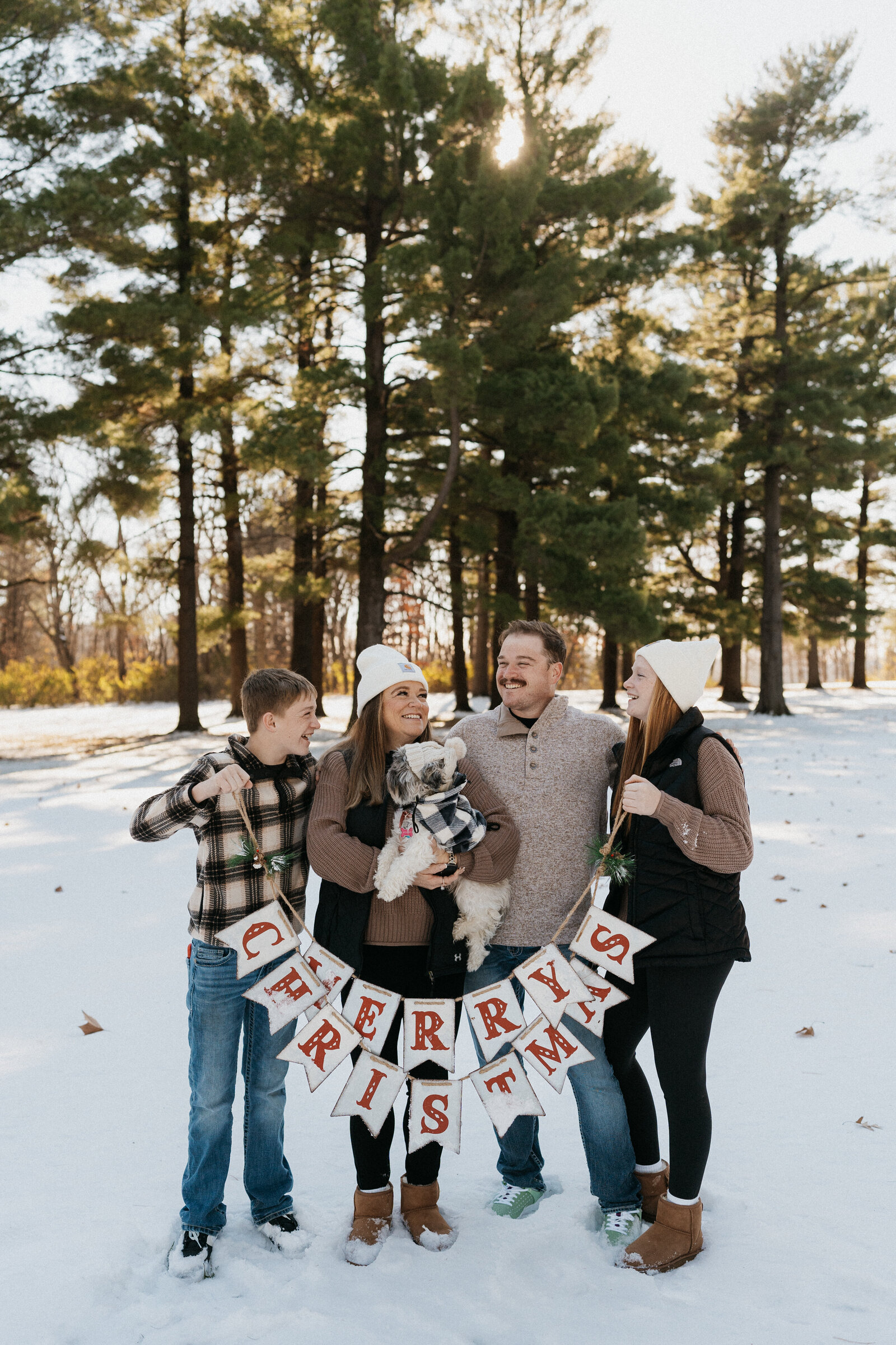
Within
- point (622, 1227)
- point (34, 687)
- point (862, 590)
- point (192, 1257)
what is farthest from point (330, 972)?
point (34, 687)

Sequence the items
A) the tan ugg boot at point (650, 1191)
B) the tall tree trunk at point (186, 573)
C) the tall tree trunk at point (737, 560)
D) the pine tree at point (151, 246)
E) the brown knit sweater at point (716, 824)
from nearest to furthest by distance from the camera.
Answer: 1. the brown knit sweater at point (716, 824)
2. the tan ugg boot at point (650, 1191)
3. the pine tree at point (151, 246)
4. the tall tree trunk at point (186, 573)
5. the tall tree trunk at point (737, 560)

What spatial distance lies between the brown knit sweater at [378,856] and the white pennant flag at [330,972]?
11cm

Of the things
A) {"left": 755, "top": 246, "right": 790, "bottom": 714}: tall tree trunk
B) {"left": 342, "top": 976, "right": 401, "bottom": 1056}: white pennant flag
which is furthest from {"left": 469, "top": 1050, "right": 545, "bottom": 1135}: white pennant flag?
{"left": 755, "top": 246, "right": 790, "bottom": 714}: tall tree trunk

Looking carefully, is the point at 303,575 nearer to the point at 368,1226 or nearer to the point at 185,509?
the point at 185,509

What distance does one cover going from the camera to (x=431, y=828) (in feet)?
8.31

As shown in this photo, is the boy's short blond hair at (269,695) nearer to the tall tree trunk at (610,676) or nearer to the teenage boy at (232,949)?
the teenage boy at (232,949)

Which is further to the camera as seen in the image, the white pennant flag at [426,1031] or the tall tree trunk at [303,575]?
the tall tree trunk at [303,575]

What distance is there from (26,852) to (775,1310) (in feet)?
24.2

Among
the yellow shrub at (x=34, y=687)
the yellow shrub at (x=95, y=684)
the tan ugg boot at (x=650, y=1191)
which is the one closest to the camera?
the tan ugg boot at (x=650, y=1191)

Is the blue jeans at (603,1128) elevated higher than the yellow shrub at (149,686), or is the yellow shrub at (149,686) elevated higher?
the yellow shrub at (149,686)

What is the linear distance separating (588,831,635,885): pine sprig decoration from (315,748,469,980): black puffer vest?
48cm

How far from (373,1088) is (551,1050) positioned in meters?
0.56

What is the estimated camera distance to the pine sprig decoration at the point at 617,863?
2.67 m

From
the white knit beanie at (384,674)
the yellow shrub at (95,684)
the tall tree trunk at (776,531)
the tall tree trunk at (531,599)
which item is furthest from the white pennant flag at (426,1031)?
the yellow shrub at (95,684)
